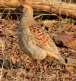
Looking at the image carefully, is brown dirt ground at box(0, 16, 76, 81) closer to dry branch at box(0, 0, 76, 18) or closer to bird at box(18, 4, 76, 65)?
bird at box(18, 4, 76, 65)

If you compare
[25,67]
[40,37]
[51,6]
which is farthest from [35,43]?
[51,6]

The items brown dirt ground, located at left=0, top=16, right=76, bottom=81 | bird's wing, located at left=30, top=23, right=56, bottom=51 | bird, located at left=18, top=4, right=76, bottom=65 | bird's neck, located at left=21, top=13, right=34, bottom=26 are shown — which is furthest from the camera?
bird's neck, located at left=21, top=13, right=34, bottom=26

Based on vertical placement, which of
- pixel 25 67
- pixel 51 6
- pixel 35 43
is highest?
pixel 51 6

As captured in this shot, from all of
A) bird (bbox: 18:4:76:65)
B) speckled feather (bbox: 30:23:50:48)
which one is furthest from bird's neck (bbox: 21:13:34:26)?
speckled feather (bbox: 30:23:50:48)

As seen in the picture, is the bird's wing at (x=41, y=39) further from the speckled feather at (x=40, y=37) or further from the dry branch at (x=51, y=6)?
the dry branch at (x=51, y=6)

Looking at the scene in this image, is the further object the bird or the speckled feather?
the speckled feather

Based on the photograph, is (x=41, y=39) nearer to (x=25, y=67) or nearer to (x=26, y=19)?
(x=26, y=19)

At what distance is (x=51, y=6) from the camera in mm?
8750

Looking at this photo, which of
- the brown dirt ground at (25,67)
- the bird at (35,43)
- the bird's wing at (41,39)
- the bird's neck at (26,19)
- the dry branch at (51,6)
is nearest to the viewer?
the brown dirt ground at (25,67)

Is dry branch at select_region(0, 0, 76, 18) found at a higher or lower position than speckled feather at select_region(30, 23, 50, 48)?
higher

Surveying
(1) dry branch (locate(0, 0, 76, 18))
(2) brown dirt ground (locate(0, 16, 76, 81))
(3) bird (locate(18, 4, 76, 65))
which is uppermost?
(1) dry branch (locate(0, 0, 76, 18))

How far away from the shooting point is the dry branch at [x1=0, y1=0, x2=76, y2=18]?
8.64 m

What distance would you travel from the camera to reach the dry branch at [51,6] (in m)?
8.64

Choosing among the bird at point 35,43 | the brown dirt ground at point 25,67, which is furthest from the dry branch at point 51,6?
the bird at point 35,43
